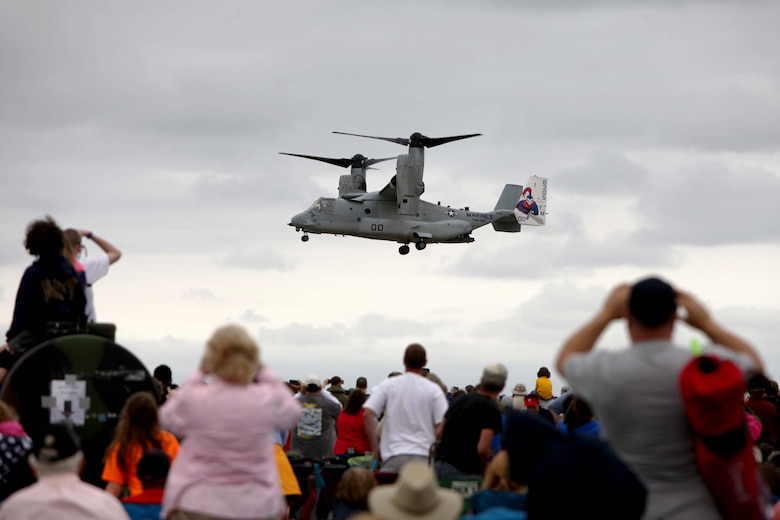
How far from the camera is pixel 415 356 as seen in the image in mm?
10047

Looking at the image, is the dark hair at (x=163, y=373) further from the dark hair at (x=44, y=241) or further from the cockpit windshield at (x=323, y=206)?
the cockpit windshield at (x=323, y=206)

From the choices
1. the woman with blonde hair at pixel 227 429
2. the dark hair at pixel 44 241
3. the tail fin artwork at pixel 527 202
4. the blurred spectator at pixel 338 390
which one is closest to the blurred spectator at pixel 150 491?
the woman with blonde hair at pixel 227 429

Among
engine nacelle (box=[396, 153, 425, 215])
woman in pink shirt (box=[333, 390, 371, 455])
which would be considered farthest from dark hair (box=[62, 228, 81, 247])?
engine nacelle (box=[396, 153, 425, 215])

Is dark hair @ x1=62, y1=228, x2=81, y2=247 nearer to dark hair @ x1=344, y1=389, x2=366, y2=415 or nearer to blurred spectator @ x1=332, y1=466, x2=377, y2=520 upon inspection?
blurred spectator @ x1=332, y1=466, x2=377, y2=520

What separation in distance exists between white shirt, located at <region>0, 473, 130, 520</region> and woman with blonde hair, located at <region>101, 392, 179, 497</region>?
170 centimetres

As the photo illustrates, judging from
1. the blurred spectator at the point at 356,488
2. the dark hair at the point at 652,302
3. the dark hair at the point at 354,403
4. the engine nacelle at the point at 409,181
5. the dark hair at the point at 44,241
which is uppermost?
the engine nacelle at the point at 409,181

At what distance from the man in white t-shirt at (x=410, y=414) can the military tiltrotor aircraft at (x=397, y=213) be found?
47.4 meters

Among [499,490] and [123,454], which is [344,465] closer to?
[123,454]

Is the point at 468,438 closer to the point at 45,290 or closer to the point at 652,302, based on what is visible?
the point at 45,290

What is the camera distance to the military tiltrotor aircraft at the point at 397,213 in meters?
58.5

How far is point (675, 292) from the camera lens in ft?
16.7

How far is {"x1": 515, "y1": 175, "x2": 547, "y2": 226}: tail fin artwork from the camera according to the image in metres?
71.4

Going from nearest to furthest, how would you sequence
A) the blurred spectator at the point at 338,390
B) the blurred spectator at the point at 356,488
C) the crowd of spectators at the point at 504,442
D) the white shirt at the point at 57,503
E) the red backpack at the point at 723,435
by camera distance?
the red backpack at the point at 723,435, the crowd of spectators at the point at 504,442, the white shirt at the point at 57,503, the blurred spectator at the point at 356,488, the blurred spectator at the point at 338,390

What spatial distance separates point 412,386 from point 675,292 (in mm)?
5184
